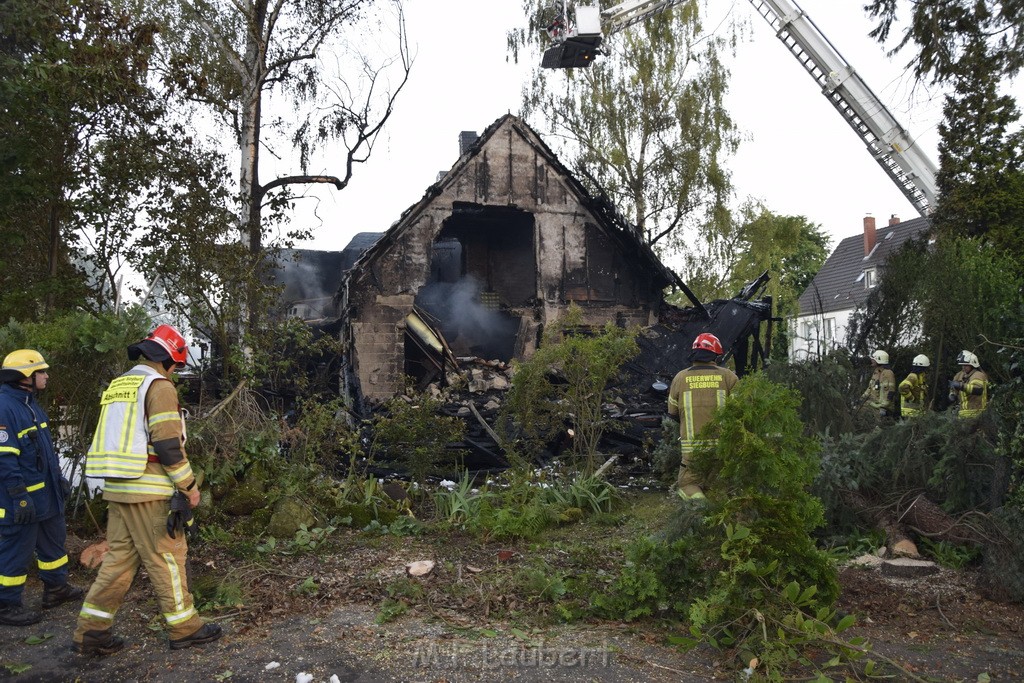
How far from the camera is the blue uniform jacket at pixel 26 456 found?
18.8ft

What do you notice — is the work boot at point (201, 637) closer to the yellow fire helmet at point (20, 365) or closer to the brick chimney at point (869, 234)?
the yellow fire helmet at point (20, 365)

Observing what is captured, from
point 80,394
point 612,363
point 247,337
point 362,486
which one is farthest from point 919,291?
point 80,394

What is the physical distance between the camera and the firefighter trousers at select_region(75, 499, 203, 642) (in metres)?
4.96

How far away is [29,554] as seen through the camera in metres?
5.83

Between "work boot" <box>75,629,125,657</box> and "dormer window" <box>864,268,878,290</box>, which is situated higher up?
"dormer window" <box>864,268,878,290</box>

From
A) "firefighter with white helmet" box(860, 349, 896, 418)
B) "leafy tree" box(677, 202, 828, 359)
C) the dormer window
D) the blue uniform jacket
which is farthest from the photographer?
the dormer window

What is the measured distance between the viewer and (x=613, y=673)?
4.65 m

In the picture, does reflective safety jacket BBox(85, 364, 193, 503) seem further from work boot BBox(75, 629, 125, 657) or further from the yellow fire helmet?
the yellow fire helmet

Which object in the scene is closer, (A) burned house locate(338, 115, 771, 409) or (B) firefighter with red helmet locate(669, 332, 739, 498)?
(B) firefighter with red helmet locate(669, 332, 739, 498)

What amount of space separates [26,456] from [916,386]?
32.9 ft

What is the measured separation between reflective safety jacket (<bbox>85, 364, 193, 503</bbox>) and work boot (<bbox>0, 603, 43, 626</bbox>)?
4.31ft

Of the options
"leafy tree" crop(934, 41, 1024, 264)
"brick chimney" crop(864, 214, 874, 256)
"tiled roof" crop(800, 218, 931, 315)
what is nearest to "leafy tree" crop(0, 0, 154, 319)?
"leafy tree" crop(934, 41, 1024, 264)

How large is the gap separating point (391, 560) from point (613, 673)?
2.71 metres

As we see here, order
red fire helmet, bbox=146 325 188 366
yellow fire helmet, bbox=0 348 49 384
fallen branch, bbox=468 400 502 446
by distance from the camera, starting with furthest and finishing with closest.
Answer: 1. fallen branch, bbox=468 400 502 446
2. yellow fire helmet, bbox=0 348 49 384
3. red fire helmet, bbox=146 325 188 366
